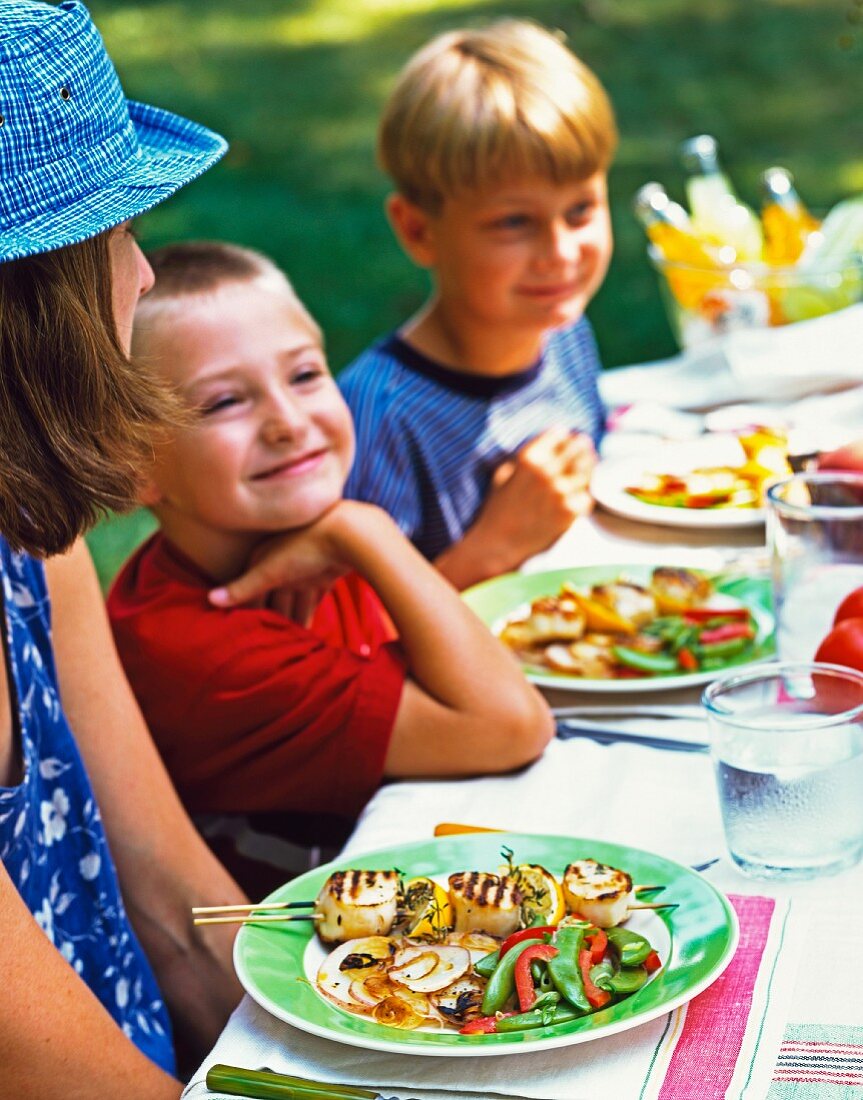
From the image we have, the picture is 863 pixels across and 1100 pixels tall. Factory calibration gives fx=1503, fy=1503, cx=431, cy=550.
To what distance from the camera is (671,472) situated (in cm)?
240

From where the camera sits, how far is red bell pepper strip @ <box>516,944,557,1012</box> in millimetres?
1061

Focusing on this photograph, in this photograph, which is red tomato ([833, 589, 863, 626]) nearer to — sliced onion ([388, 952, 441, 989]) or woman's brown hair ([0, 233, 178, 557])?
sliced onion ([388, 952, 441, 989])


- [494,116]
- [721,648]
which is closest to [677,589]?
[721,648]

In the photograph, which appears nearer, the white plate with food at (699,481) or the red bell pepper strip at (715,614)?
the red bell pepper strip at (715,614)

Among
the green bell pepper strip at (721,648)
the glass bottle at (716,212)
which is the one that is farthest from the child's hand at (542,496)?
the glass bottle at (716,212)

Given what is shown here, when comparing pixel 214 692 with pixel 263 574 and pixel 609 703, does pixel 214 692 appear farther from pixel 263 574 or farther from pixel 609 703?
pixel 609 703

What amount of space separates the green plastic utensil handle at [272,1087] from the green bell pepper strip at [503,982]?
11 cm

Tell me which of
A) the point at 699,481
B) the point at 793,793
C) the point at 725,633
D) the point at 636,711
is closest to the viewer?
the point at 793,793

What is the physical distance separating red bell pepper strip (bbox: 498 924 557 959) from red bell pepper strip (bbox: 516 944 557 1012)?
0.06ft

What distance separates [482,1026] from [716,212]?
2309 mm

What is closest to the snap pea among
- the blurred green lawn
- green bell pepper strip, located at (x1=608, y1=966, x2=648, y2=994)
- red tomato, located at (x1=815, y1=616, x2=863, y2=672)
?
green bell pepper strip, located at (x1=608, y1=966, x2=648, y2=994)

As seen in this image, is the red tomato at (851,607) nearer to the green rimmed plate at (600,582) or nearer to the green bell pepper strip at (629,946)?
the green rimmed plate at (600,582)

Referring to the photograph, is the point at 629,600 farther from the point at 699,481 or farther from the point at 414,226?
the point at 414,226

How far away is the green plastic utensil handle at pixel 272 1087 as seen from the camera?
1.00 metres
